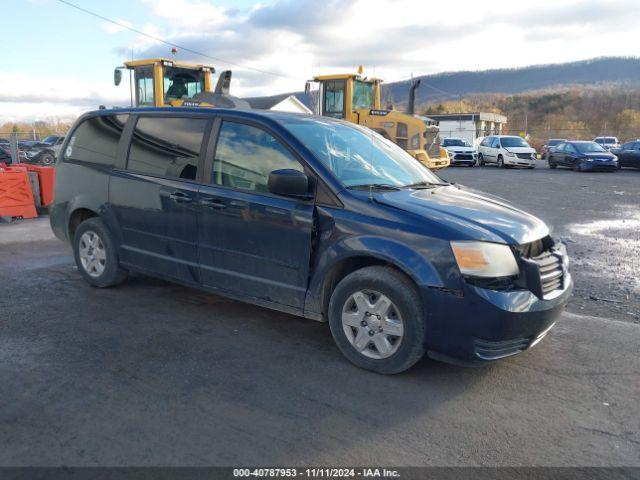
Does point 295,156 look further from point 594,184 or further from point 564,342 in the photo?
point 594,184

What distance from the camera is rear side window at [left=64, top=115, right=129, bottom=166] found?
18.3ft

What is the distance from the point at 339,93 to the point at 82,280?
1275cm

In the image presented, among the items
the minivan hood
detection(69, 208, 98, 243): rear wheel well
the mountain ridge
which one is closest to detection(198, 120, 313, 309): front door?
the minivan hood

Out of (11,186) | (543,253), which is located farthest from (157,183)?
(11,186)

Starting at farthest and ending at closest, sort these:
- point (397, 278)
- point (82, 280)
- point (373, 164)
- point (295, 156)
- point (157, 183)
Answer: point (82, 280)
point (157, 183)
point (373, 164)
point (295, 156)
point (397, 278)

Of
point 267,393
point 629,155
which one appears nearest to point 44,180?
point 267,393

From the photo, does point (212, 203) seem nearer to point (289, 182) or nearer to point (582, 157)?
point (289, 182)

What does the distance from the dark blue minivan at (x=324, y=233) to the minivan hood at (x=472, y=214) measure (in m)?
0.02

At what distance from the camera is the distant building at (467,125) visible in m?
59.2

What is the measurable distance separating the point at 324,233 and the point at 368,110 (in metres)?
14.5

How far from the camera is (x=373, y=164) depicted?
185 inches

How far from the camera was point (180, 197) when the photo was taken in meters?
4.83

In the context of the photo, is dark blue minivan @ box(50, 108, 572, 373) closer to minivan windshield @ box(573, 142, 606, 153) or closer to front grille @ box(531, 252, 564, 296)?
front grille @ box(531, 252, 564, 296)

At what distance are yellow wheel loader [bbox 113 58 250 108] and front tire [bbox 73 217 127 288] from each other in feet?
28.8
